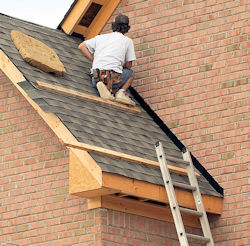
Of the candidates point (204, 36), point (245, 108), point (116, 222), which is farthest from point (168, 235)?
point (204, 36)

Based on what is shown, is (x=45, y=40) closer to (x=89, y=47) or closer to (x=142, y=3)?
(x=89, y=47)

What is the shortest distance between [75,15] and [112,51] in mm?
1524

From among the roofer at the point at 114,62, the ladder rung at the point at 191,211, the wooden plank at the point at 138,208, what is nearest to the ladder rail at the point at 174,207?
the ladder rung at the point at 191,211

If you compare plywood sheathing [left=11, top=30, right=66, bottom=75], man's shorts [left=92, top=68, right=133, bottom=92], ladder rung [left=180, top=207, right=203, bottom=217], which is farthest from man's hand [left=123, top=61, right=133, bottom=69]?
ladder rung [left=180, top=207, right=203, bottom=217]

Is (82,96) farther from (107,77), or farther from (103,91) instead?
(107,77)

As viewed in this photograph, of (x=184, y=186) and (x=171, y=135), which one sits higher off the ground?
(x=171, y=135)

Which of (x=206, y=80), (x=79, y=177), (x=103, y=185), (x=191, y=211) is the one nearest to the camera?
(x=103, y=185)

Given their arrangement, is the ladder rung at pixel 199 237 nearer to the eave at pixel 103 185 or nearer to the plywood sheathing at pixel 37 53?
the eave at pixel 103 185

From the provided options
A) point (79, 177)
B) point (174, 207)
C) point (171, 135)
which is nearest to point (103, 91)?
point (171, 135)

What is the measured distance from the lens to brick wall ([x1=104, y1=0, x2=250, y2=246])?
13.8 metres

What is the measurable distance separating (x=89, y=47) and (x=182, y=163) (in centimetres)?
248

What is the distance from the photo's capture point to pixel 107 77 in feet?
47.0

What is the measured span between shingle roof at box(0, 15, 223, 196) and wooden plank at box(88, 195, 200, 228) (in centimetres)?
38

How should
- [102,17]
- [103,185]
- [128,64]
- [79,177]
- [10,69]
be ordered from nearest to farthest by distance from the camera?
[103,185]
[79,177]
[10,69]
[128,64]
[102,17]
